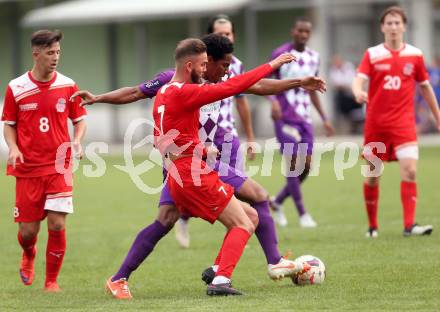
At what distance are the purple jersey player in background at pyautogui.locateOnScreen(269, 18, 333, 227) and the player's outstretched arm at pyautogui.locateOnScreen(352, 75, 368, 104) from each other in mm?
2014

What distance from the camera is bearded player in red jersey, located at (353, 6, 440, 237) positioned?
11.3 meters

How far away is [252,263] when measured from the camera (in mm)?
10266

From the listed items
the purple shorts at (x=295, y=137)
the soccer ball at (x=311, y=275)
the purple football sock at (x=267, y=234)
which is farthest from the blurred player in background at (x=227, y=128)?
the purple shorts at (x=295, y=137)

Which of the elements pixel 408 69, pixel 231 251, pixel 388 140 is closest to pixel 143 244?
pixel 231 251

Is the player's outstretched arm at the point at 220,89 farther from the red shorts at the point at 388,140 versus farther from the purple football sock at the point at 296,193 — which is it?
the purple football sock at the point at 296,193

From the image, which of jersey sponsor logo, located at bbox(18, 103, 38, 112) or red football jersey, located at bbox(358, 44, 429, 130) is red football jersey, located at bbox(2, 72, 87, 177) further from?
red football jersey, located at bbox(358, 44, 429, 130)

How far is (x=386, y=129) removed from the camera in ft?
37.3

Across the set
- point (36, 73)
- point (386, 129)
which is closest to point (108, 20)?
point (386, 129)

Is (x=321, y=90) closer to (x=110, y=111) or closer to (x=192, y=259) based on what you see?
(x=192, y=259)

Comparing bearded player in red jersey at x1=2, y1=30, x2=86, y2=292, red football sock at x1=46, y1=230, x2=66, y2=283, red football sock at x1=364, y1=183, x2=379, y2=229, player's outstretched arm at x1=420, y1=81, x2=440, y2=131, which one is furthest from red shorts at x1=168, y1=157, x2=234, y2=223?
red football sock at x1=364, y1=183, x2=379, y2=229

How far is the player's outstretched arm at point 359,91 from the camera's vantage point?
35.3 ft

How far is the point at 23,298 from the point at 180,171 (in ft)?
5.59

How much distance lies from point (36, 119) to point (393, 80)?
161 inches

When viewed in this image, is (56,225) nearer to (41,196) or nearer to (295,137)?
(41,196)
